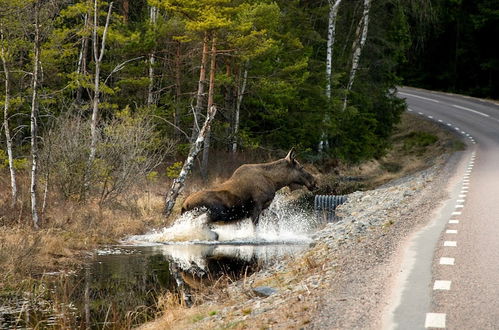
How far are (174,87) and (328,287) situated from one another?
77.7ft

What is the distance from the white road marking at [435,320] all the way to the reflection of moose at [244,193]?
11060mm

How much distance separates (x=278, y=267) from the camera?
48.1 ft

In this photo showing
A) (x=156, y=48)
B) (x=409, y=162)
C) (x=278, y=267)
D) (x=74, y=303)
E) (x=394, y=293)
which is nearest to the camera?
(x=394, y=293)

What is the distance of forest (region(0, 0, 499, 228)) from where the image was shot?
69.9ft

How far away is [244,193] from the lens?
19812 mm

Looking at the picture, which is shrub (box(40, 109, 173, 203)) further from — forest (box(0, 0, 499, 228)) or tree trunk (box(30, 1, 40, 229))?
tree trunk (box(30, 1, 40, 229))

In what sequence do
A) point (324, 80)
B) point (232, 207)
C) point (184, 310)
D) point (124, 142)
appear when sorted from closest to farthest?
point (184, 310)
point (232, 207)
point (124, 142)
point (324, 80)

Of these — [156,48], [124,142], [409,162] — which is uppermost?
[156,48]

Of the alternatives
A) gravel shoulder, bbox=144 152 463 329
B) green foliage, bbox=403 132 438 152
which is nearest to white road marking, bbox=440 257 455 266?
gravel shoulder, bbox=144 152 463 329

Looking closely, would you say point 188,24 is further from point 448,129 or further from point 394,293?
point 448,129

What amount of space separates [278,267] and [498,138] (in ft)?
96.3

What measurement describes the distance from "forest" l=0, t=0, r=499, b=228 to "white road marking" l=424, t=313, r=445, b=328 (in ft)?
39.2

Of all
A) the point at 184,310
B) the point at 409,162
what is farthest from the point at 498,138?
the point at 184,310

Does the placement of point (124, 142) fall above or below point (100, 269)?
above
